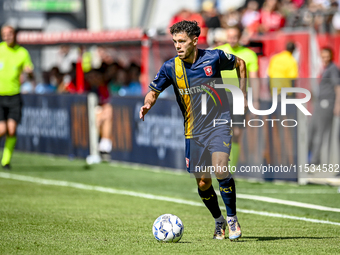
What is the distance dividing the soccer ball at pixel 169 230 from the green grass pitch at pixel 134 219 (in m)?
0.09

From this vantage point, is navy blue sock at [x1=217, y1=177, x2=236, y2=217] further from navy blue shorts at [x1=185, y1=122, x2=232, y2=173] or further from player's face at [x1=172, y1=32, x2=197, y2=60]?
player's face at [x1=172, y1=32, x2=197, y2=60]

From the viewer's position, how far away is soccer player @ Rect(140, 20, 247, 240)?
6.49 metres

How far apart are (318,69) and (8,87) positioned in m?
6.48

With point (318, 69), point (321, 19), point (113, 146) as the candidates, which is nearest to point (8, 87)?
point (113, 146)

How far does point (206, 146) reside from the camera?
21.7ft

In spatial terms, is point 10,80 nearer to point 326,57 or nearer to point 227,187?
point 326,57

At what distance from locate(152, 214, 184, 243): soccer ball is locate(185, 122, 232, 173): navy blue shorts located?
565mm

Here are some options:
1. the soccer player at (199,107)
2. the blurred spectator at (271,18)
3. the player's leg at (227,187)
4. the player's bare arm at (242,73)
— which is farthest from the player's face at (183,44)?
the blurred spectator at (271,18)

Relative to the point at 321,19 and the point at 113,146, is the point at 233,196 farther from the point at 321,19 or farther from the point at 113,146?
the point at 321,19

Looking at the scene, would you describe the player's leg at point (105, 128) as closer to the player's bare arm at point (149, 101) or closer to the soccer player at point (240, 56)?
the soccer player at point (240, 56)

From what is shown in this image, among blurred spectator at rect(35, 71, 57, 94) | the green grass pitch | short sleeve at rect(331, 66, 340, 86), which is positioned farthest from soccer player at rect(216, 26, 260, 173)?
blurred spectator at rect(35, 71, 57, 94)

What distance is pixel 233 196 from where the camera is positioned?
258 inches

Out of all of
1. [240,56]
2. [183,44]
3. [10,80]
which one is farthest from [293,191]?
[10,80]

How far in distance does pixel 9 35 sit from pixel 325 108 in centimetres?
596
